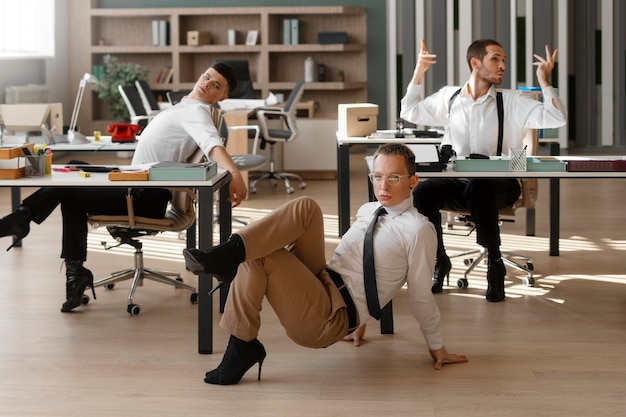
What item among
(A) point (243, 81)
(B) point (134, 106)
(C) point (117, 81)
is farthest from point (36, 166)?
(C) point (117, 81)

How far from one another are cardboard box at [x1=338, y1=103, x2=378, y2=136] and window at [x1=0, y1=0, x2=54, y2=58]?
193 inches

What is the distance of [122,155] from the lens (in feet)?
36.2

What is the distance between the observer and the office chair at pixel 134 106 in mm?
8591

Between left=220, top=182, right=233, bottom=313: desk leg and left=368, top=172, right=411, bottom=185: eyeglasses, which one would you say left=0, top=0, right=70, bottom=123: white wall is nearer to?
left=220, top=182, right=233, bottom=313: desk leg

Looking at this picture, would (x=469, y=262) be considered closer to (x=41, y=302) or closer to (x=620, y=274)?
(x=620, y=274)

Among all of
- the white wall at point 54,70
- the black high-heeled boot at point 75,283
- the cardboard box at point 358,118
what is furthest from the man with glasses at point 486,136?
the white wall at point 54,70

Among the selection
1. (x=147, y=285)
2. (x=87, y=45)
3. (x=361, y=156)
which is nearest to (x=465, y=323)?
(x=147, y=285)

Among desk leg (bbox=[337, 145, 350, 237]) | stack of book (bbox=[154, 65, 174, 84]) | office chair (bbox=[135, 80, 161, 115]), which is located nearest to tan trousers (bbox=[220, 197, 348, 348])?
desk leg (bbox=[337, 145, 350, 237])

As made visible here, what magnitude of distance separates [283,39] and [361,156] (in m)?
1.67

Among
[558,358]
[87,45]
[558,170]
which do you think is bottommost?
[558,358]

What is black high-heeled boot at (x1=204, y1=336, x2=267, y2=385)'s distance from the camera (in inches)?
138

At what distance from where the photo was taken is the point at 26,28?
34.5 ft

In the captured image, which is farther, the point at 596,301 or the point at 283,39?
the point at 283,39

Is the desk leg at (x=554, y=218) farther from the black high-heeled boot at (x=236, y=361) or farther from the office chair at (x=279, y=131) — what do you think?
the office chair at (x=279, y=131)
